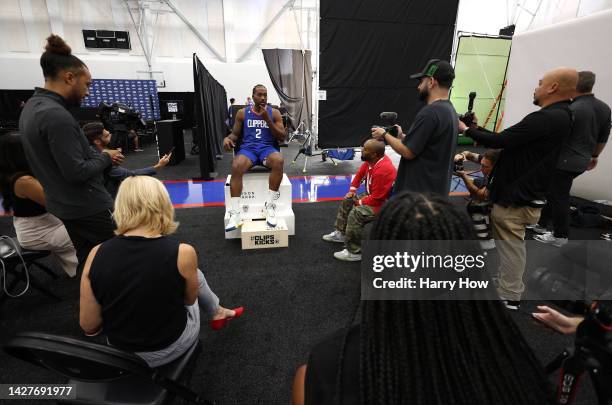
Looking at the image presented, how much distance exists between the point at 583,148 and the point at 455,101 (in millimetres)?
6718

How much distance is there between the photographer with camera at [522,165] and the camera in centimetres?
180

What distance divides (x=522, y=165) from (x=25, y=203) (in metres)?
3.20

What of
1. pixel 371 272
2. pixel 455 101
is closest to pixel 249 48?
pixel 455 101

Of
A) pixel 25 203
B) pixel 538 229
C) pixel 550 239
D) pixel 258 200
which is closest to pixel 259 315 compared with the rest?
pixel 258 200

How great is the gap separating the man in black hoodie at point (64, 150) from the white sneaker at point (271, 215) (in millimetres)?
1578

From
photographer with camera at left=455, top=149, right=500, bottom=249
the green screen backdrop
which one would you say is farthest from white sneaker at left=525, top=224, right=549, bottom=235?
the green screen backdrop

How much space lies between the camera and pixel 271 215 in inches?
133

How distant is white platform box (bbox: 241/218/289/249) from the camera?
3125 millimetres

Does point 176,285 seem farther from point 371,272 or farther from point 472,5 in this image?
point 472,5

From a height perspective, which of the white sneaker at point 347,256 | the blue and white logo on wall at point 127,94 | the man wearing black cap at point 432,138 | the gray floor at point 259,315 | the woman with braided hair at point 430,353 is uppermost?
Result: the blue and white logo on wall at point 127,94

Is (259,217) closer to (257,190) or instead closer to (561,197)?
(257,190)

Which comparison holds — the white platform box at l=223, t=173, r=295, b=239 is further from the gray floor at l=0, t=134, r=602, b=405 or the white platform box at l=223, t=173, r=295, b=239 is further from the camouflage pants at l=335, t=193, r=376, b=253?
the camouflage pants at l=335, t=193, r=376, b=253

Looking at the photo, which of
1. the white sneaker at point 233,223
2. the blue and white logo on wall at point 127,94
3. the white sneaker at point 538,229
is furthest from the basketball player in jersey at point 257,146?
the blue and white logo on wall at point 127,94

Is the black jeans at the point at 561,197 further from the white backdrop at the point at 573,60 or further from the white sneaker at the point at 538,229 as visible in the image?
the white backdrop at the point at 573,60
